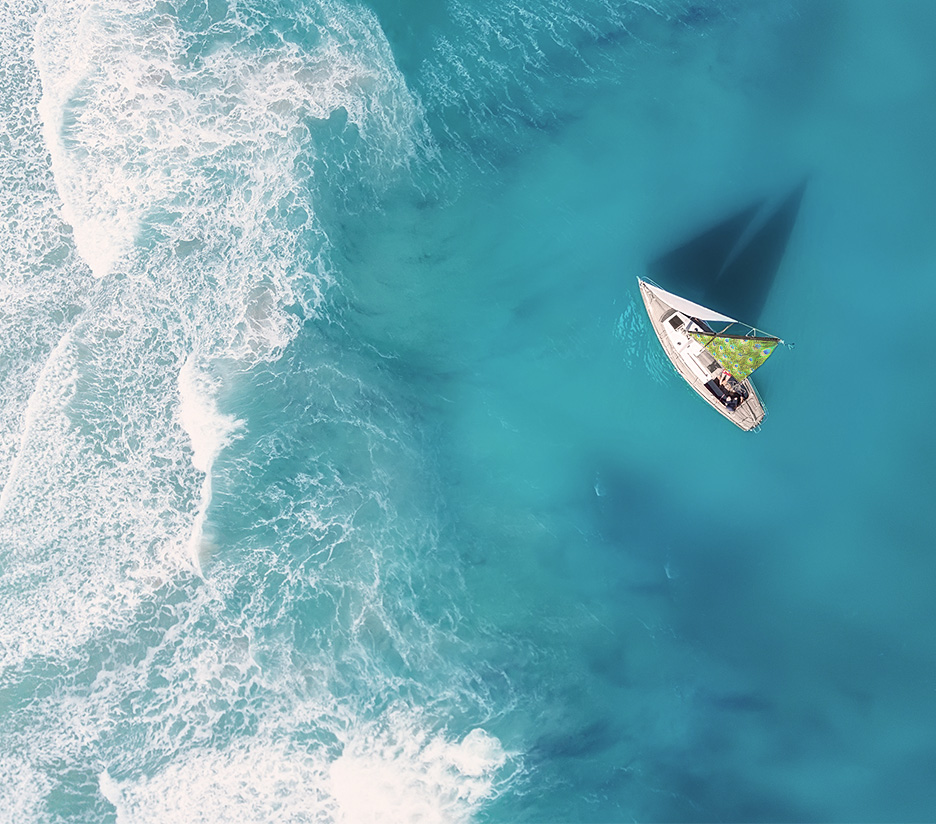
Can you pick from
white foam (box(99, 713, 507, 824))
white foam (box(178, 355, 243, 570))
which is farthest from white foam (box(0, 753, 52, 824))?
white foam (box(178, 355, 243, 570))

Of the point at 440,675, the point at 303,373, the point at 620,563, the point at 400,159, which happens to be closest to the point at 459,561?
the point at 440,675

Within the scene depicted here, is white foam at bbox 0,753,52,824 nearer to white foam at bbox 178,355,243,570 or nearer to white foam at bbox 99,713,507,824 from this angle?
white foam at bbox 99,713,507,824

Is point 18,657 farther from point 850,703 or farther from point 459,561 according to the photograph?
point 850,703

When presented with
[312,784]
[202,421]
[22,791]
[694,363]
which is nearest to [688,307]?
[694,363]

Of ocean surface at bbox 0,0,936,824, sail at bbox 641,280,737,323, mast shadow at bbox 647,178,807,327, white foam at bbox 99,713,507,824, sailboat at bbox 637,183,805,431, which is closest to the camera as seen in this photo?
sail at bbox 641,280,737,323

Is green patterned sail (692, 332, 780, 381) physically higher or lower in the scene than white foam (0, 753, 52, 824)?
higher

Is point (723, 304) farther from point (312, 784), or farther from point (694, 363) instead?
point (312, 784)
